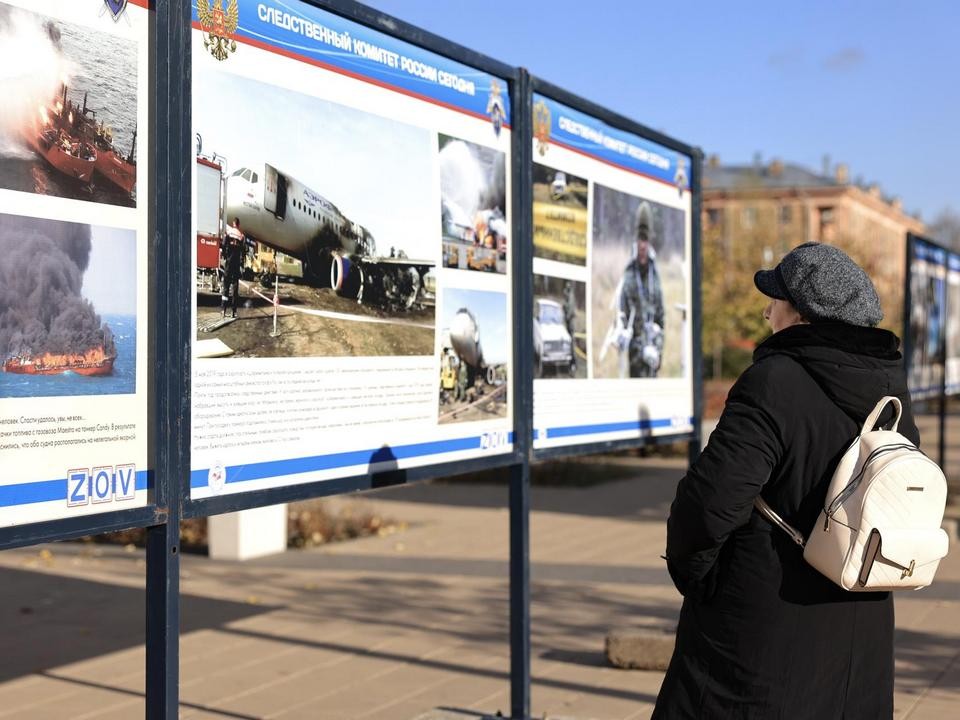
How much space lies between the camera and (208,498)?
12.2 ft

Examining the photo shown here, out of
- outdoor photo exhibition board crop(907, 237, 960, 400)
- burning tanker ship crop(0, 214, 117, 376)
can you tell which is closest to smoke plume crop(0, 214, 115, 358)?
burning tanker ship crop(0, 214, 117, 376)

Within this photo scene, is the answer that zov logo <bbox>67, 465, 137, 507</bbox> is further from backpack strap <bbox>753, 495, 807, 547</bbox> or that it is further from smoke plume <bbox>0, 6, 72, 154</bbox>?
backpack strap <bbox>753, 495, 807, 547</bbox>

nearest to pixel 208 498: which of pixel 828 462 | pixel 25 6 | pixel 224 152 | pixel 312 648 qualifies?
pixel 224 152

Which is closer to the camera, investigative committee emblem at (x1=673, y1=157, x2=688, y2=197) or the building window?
investigative committee emblem at (x1=673, y1=157, x2=688, y2=197)

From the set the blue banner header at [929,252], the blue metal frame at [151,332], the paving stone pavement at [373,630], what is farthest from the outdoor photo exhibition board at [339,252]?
the blue banner header at [929,252]

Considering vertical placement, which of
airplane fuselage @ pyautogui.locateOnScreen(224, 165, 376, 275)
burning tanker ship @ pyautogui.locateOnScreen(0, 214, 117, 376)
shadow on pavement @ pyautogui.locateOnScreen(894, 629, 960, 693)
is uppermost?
airplane fuselage @ pyautogui.locateOnScreen(224, 165, 376, 275)

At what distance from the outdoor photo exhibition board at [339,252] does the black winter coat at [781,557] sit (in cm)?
130

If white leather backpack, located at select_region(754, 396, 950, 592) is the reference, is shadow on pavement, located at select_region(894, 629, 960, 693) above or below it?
below

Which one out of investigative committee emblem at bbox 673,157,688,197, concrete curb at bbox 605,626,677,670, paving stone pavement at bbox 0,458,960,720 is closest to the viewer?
paving stone pavement at bbox 0,458,960,720

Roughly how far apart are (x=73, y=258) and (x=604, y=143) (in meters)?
3.54

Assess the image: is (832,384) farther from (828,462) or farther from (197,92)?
(197,92)

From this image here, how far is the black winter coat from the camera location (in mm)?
3320

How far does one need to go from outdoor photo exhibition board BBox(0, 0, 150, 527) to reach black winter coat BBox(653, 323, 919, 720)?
4.62ft

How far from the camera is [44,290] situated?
3.20m
